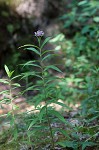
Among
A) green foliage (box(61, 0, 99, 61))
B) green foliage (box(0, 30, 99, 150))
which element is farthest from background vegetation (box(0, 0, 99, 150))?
green foliage (box(0, 30, 99, 150))

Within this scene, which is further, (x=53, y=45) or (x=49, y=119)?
(x=53, y=45)

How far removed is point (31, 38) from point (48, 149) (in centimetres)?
368

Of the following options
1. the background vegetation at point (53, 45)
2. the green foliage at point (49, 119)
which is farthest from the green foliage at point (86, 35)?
the green foliage at point (49, 119)

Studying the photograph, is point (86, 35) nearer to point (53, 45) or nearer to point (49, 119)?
point (53, 45)

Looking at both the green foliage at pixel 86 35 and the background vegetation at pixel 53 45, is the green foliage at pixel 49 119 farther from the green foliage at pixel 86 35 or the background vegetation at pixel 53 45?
the green foliage at pixel 86 35

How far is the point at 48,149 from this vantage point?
261 centimetres

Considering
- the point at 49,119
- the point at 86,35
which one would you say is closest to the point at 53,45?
the point at 86,35

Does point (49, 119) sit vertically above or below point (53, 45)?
below

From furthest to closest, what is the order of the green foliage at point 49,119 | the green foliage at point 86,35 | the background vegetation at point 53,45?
the green foliage at point 86,35 < the background vegetation at point 53,45 < the green foliage at point 49,119

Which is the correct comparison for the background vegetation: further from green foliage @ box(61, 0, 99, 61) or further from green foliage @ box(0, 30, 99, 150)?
green foliage @ box(0, 30, 99, 150)

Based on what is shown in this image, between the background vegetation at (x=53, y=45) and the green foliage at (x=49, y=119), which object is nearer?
the green foliage at (x=49, y=119)

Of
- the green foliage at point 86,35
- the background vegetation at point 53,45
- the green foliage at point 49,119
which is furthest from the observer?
the green foliage at point 86,35

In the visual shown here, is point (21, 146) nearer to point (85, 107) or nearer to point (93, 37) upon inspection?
point (85, 107)

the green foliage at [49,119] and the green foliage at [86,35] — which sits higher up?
the green foliage at [86,35]
